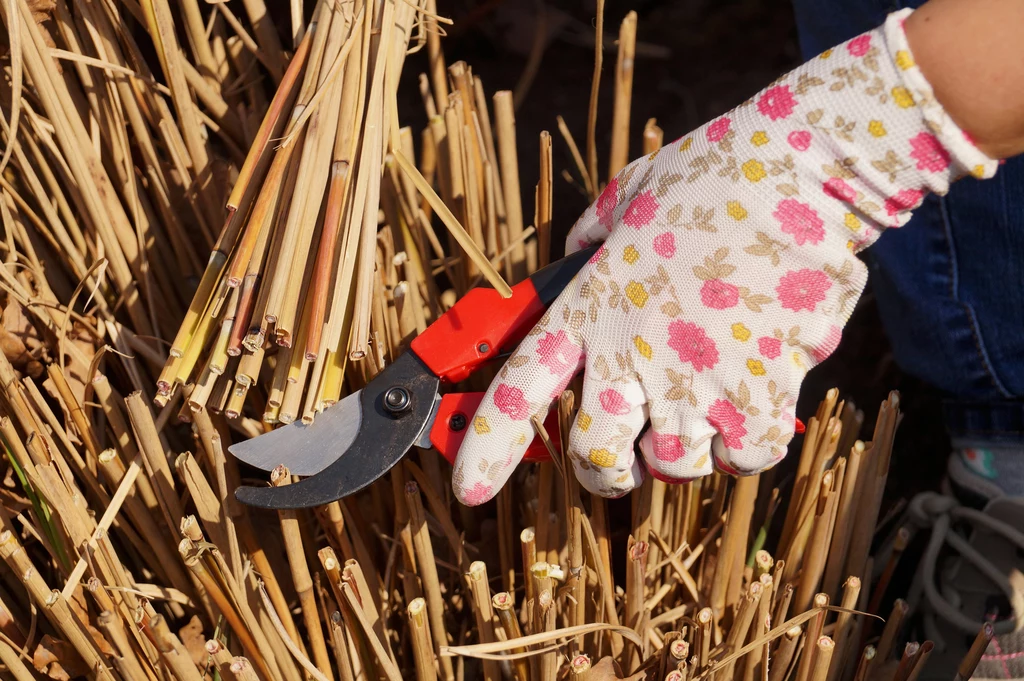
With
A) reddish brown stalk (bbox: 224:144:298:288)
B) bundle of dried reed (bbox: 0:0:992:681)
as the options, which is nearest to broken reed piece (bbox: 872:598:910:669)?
bundle of dried reed (bbox: 0:0:992:681)

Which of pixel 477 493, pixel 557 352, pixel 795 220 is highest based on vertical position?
pixel 795 220

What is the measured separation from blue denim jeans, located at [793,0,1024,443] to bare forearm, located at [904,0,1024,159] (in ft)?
1.13

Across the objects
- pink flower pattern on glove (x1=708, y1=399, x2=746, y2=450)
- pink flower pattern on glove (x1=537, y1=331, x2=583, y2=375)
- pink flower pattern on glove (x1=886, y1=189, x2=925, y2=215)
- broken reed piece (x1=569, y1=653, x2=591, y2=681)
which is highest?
pink flower pattern on glove (x1=886, y1=189, x2=925, y2=215)

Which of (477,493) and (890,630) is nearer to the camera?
(477,493)

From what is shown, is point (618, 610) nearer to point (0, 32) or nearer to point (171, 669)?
point (171, 669)

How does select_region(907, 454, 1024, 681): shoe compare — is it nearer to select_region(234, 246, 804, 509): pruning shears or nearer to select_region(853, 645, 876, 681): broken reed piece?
select_region(853, 645, 876, 681): broken reed piece

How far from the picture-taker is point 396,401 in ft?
2.90

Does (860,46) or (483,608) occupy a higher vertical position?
(860,46)

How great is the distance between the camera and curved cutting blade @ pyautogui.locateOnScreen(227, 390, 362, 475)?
34.5 inches

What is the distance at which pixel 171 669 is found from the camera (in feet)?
2.97

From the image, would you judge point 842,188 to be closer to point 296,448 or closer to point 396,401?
point 396,401

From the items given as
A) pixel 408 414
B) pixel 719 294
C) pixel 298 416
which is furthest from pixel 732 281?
pixel 298 416

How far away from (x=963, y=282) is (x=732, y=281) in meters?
0.54

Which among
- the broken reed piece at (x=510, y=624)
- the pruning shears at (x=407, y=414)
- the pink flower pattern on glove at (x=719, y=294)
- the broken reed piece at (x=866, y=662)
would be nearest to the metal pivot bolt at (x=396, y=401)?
the pruning shears at (x=407, y=414)
